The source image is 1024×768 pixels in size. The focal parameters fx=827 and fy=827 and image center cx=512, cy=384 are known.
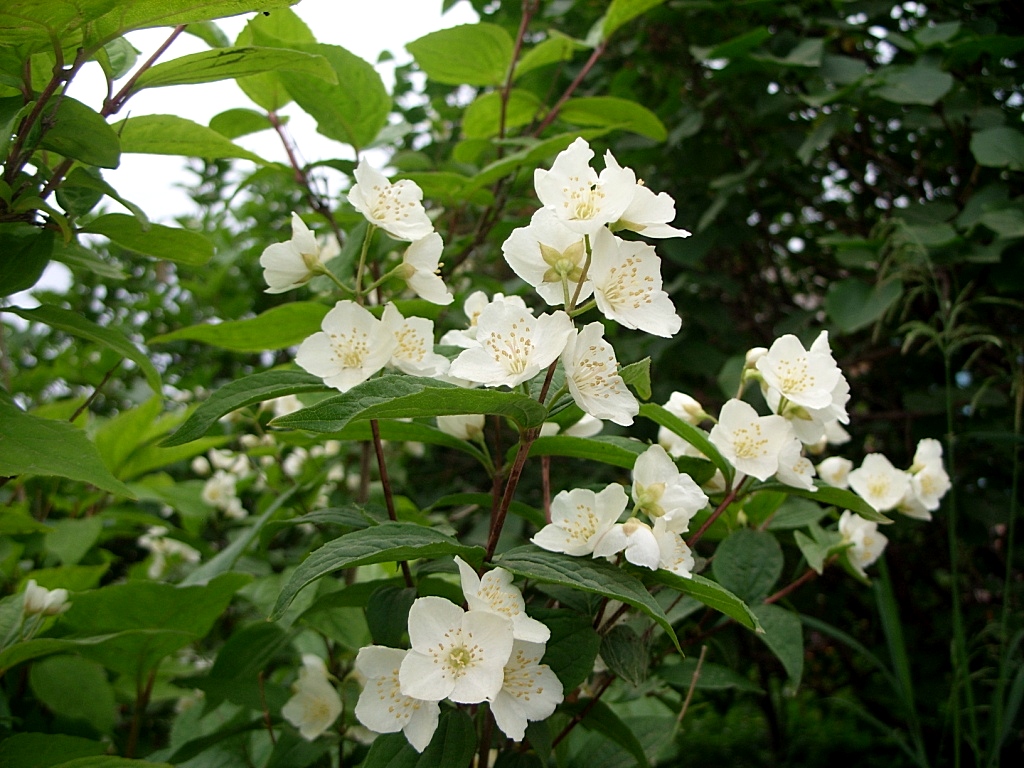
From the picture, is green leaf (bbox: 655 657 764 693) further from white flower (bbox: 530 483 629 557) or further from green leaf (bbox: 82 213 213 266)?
green leaf (bbox: 82 213 213 266)

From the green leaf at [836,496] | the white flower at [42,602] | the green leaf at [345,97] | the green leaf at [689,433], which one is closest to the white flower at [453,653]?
the green leaf at [689,433]

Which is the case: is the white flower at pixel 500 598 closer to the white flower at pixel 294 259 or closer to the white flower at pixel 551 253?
the white flower at pixel 551 253

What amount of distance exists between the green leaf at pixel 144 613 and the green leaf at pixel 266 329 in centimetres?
37

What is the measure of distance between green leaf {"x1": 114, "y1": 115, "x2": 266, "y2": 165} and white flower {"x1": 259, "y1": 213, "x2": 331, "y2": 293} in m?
0.20

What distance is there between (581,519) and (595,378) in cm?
19

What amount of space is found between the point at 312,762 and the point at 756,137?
6.71 ft

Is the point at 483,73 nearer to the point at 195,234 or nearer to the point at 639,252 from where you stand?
the point at 195,234

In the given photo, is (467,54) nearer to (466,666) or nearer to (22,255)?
(22,255)

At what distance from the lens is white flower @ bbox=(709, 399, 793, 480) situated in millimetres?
1019

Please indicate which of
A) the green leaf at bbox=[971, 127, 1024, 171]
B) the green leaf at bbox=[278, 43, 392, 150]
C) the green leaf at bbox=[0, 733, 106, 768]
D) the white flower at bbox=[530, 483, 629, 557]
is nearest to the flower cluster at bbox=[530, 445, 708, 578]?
the white flower at bbox=[530, 483, 629, 557]

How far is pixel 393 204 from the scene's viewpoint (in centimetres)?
108

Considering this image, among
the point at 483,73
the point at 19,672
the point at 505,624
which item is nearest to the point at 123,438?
the point at 19,672

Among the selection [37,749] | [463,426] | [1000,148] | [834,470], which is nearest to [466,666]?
[463,426]

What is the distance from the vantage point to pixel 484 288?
1918 millimetres
